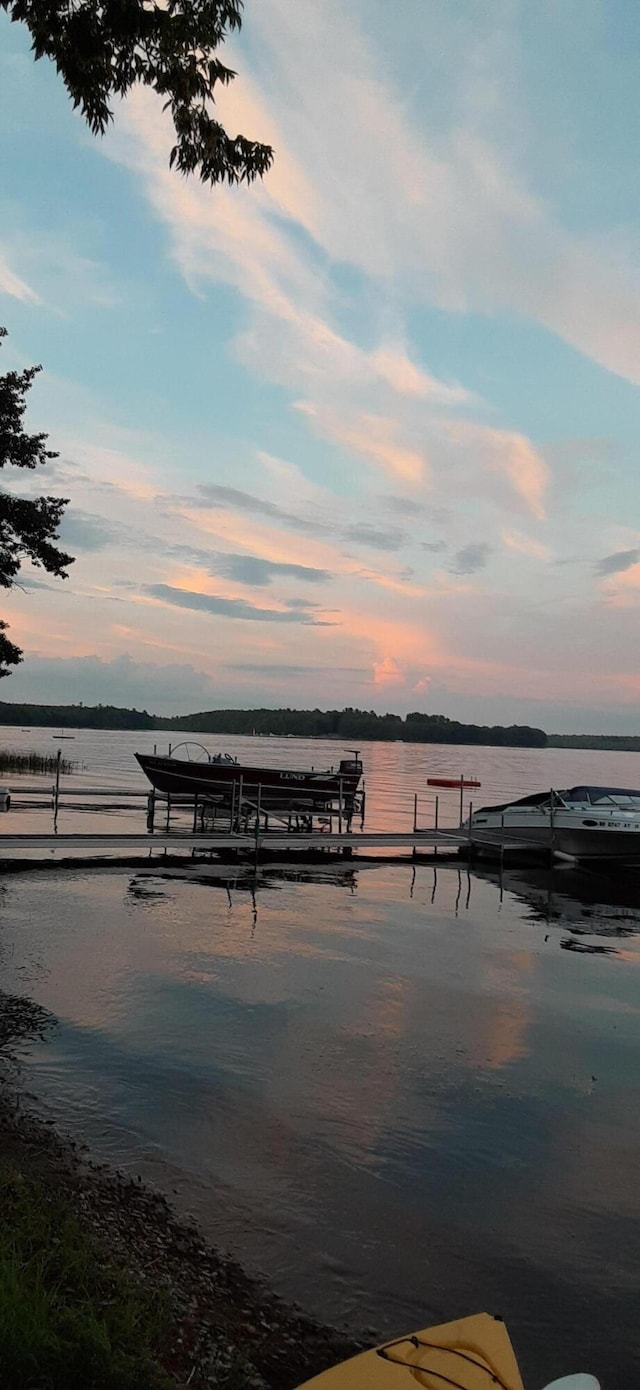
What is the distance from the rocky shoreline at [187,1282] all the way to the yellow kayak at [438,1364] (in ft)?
1.28

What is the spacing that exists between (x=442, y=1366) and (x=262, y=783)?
81.6ft

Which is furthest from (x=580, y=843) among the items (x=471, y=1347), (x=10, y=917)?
(x=471, y=1347)

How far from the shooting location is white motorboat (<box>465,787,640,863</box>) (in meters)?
23.6

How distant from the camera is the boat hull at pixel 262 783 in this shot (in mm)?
28188

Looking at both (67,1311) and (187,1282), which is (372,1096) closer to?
(187,1282)

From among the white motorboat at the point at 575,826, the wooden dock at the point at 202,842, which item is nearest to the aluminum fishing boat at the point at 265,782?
the wooden dock at the point at 202,842

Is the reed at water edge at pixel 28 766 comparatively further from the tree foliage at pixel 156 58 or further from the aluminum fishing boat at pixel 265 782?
the tree foliage at pixel 156 58

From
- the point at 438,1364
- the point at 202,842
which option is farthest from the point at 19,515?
the point at 438,1364

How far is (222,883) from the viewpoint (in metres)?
17.2

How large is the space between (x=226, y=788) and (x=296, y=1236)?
79.1 feet

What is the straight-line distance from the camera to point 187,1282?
416cm

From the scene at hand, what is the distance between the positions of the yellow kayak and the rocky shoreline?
0.39 m

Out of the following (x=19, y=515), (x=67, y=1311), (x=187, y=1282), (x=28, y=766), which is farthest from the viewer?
(x=28, y=766)

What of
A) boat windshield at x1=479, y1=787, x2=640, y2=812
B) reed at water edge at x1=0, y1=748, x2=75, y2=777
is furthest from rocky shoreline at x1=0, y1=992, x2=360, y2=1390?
reed at water edge at x1=0, y1=748, x2=75, y2=777
